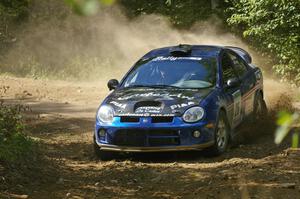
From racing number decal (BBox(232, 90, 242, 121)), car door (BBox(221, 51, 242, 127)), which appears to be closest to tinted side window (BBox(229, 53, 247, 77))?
car door (BBox(221, 51, 242, 127))

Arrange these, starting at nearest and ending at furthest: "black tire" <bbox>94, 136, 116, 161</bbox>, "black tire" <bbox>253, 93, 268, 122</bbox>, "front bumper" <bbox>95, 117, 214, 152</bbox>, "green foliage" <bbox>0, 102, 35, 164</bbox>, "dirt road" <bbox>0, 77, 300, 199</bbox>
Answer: "dirt road" <bbox>0, 77, 300, 199</bbox>
"green foliage" <bbox>0, 102, 35, 164</bbox>
"front bumper" <bbox>95, 117, 214, 152</bbox>
"black tire" <bbox>94, 136, 116, 161</bbox>
"black tire" <bbox>253, 93, 268, 122</bbox>

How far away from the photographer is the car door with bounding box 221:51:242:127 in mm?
8672

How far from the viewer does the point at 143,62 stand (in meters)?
9.40

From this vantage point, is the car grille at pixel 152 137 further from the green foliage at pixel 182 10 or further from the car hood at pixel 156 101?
Answer: the green foliage at pixel 182 10

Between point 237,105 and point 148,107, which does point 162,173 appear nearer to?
point 148,107

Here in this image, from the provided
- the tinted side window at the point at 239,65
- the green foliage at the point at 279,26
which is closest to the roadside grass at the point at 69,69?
the green foliage at the point at 279,26

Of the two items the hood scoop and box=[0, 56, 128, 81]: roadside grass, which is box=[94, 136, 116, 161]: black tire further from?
box=[0, 56, 128, 81]: roadside grass

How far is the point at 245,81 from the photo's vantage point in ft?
31.5

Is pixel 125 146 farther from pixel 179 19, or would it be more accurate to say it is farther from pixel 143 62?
pixel 179 19

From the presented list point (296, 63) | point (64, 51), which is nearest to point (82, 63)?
point (64, 51)

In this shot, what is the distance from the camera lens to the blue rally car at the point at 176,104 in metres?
7.80

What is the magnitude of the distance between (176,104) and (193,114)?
26 centimetres

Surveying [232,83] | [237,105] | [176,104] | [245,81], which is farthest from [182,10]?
[176,104]

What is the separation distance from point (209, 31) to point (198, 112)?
13.9 meters
